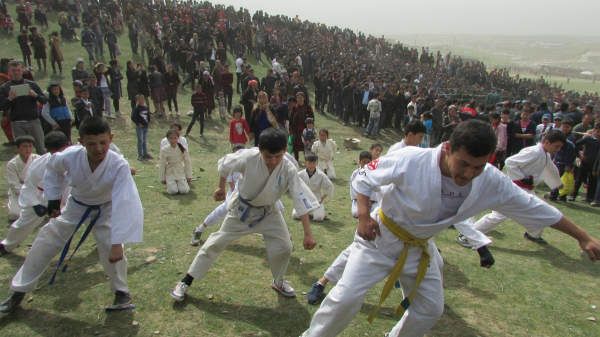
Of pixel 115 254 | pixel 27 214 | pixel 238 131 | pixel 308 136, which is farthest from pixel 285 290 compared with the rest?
pixel 308 136

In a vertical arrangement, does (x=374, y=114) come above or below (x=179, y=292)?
above

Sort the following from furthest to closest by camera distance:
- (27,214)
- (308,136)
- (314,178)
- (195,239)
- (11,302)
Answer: (308,136)
(314,178)
(195,239)
(27,214)
(11,302)

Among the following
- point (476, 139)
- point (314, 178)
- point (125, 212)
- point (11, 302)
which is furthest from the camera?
point (314, 178)

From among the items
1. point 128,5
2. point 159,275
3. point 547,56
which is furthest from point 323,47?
point 547,56

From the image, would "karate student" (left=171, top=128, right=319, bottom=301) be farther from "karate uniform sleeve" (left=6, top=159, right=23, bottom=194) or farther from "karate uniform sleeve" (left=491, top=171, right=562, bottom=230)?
"karate uniform sleeve" (left=6, top=159, right=23, bottom=194)

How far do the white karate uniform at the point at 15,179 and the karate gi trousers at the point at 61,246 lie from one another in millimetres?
2492

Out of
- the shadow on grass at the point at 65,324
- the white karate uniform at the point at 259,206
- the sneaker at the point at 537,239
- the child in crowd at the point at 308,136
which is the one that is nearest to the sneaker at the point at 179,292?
the white karate uniform at the point at 259,206

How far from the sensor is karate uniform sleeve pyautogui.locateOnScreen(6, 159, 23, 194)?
5.40 m

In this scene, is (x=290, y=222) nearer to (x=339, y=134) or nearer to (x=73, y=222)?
(x=73, y=222)

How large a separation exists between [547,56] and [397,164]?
14778cm

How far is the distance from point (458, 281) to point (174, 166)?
18.5 feet

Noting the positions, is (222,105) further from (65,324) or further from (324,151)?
(65,324)

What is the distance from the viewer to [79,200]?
360 cm

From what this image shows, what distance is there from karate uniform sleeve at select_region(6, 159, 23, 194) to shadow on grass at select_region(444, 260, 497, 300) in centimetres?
603
